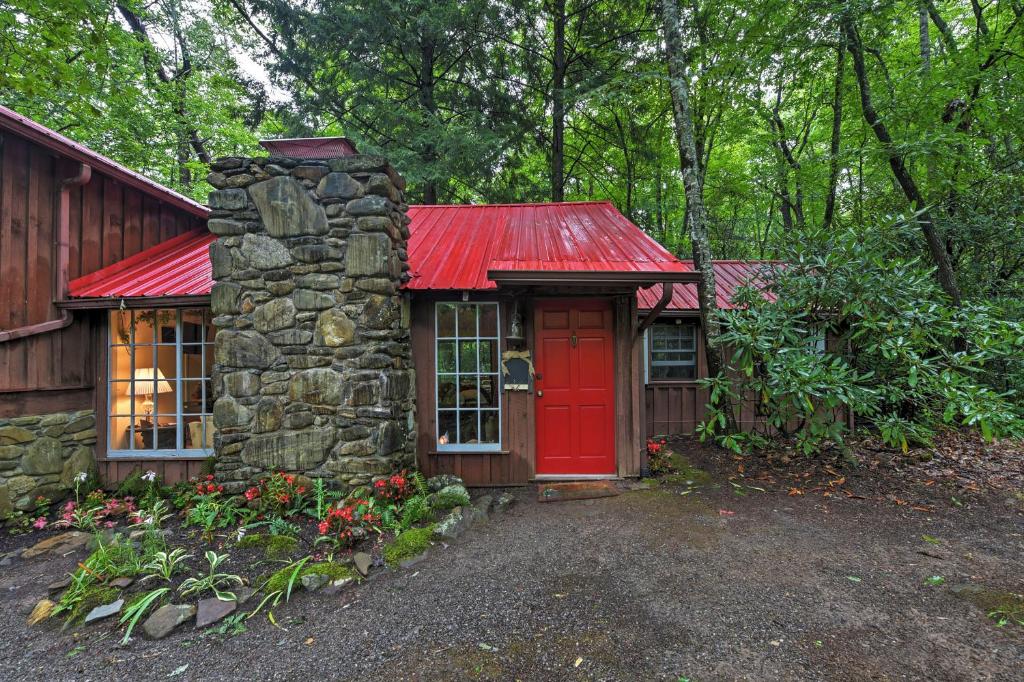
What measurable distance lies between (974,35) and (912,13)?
118 cm

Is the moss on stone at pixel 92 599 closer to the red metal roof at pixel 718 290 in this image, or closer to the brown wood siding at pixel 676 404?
the red metal roof at pixel 718 290

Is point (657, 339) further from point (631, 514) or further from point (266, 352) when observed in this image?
point (266, 352)

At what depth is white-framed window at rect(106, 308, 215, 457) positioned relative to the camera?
497cm

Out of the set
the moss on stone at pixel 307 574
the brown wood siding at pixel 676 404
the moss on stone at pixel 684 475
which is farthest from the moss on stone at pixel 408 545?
the brown wood siding at pixel 676 404

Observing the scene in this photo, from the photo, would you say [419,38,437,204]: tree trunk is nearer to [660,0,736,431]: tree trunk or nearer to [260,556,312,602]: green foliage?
Answer: [660,0,736,431]: tree trunk

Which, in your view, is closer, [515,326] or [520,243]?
[515,326]

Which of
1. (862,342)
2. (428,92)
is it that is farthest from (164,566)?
(428,92)

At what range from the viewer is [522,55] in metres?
9.63

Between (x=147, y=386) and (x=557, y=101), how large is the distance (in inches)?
361

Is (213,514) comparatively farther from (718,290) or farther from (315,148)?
(718,290)

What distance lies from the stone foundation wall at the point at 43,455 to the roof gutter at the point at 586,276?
5.04m

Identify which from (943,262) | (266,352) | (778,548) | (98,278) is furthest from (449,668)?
(943,262)

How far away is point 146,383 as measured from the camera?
503 cm

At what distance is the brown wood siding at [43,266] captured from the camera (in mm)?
4344
